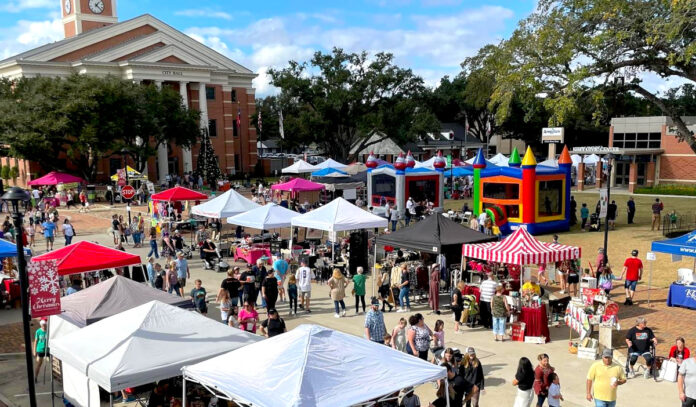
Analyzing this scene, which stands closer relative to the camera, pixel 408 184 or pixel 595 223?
pixel 595 223

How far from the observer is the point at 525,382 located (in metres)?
9.23

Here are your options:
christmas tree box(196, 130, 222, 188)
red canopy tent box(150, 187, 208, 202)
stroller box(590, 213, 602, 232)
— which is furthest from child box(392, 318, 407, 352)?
christmas tree box(196, 130, 222, 188)

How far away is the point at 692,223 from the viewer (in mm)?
30938

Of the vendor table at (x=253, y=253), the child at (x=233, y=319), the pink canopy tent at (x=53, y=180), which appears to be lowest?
the vendor table at (x=253, y=253)

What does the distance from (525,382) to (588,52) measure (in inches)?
795

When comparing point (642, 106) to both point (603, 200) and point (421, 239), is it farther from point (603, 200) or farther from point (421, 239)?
point (421, 239)

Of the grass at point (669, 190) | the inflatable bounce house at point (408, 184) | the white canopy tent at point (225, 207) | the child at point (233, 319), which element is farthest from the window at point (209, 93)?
the child at point (233, 319)

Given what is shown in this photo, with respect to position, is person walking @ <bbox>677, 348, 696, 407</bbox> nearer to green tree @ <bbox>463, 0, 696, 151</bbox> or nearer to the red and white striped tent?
the red and white striped tent

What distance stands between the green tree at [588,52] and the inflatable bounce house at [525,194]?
268 cm

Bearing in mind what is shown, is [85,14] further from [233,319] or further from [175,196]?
[233,319]

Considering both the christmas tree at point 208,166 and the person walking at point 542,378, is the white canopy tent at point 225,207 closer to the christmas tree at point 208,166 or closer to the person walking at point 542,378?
the person walking at point 542,378

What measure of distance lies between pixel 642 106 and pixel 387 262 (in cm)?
8097

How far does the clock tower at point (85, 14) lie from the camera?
211 ft

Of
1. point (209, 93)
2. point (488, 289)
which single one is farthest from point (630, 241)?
point (209, 93)
